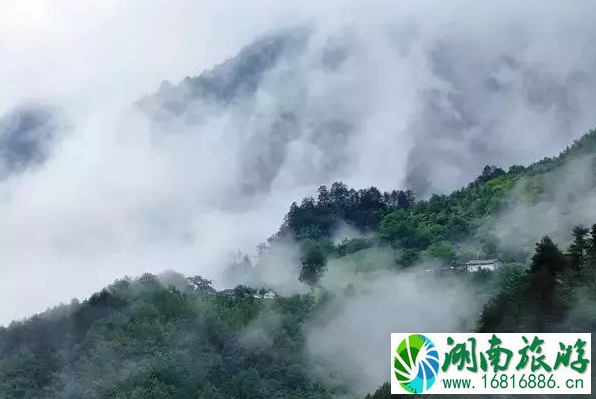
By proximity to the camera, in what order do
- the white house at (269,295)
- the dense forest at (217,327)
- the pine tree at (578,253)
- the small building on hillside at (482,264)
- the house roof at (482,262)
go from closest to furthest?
the pine tree at (578,253) < the dense forest at (217,327) < the small building on hillside at (482,264) < the house roof at (482,262) < the white house at (269,295)

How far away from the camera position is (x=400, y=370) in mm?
18828

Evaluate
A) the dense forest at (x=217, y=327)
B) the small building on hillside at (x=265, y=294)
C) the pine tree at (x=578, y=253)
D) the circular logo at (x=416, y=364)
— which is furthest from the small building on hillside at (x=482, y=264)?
the circular logo at (x=416, y=364)

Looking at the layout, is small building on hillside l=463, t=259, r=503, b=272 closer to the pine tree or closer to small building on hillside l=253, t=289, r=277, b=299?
small building on hillside l=253, t=289, r=277, b=299

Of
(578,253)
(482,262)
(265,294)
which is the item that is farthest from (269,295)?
(578,253)

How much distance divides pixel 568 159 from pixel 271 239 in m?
21.3

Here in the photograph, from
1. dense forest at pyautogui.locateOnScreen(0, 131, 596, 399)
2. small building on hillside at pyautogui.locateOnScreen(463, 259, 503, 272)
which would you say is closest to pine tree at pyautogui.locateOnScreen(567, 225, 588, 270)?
dense forest at pyautogui.locateOnScreen(0, 131, 596, 399)

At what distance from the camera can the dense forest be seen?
33094 mm

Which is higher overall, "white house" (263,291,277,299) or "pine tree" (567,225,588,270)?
"white house" (263,291,277,299)

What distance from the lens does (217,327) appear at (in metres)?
37.2

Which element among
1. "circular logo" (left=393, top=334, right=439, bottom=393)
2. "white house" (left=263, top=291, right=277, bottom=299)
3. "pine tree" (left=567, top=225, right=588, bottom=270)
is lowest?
"circular logo" (left=393, top=334, right=439, bottom=393)

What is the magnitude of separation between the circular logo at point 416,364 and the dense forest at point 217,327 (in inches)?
189

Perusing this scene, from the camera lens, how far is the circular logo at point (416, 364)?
59.3 feet

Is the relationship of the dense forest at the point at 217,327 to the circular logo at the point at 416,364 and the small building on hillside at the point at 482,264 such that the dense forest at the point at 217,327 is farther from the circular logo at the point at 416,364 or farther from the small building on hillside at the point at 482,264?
the circular logo at the point at 416,364

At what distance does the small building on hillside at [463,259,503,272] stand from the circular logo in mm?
19794
